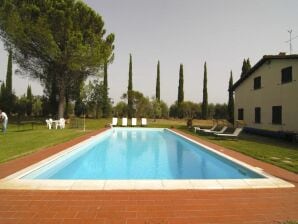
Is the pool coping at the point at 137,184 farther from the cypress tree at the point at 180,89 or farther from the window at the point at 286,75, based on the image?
the cypress tree at the point at 180,89

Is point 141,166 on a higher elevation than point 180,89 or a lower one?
lower

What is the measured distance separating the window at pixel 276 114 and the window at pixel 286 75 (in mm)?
1613

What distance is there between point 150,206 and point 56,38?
22625mm

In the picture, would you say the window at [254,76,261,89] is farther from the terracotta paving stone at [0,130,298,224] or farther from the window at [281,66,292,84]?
the terracotta paving stone at [0,130,298,224]

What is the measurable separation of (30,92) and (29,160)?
40.4 meters

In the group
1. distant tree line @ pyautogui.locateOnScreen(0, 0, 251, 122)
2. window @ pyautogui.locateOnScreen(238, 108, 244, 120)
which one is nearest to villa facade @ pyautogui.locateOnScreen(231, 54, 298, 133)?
window @ pyautogui.locateOnScreen(238, 108, 244, 120)

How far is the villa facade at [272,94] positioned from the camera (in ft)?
49.0

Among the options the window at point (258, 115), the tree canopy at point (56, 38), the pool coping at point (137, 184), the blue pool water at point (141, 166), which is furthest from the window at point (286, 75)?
the tree canopy at point (56, 38)

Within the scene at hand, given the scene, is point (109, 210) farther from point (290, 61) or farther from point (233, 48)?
point (233, 48)

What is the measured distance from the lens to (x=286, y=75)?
15.7 meters

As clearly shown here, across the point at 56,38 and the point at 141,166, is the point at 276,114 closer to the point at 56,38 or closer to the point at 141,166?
the point at 141,166

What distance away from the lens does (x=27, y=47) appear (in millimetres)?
24031

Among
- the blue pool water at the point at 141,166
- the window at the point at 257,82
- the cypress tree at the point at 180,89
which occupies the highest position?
the cypress tree at the point at 180,89

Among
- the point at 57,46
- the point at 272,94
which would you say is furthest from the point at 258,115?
the point at 57,46
